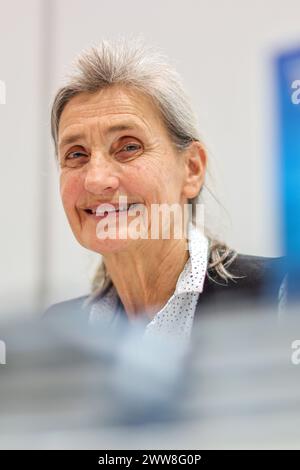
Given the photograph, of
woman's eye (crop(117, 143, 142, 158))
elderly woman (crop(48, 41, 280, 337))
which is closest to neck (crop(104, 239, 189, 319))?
elderly woman (crop(48, 41, 280, 337))

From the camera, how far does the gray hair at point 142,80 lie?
91 cm

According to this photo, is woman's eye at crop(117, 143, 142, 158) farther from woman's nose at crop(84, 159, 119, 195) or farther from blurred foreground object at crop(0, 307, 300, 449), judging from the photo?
blurred foreground object at crop(0, 307, 300, 449)

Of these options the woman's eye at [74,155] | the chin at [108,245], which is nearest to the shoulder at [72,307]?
the chin at [108,245]

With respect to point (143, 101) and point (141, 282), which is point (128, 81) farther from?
point (141, 282)

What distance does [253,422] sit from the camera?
3.11ft

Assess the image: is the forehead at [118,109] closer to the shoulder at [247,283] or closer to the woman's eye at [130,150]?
the woman's eye at [130,150]

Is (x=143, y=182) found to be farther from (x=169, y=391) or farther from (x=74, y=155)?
(x=169, y=391)

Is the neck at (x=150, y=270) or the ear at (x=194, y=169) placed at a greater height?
the ear at (x=194, y=169)

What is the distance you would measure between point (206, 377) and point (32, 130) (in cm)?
46

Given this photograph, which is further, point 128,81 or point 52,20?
point 52,20

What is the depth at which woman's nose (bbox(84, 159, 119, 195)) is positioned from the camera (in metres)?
0.91

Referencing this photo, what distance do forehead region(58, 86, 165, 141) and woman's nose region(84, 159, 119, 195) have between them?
0.05 meters

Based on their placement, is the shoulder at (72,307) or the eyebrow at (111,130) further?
the shoulder at (72,307)
